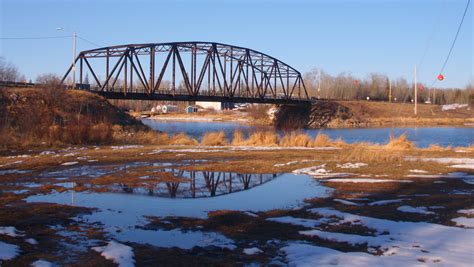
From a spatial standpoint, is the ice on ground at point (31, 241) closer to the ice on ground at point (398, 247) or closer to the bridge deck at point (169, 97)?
the ice on ground at point (398, 247)

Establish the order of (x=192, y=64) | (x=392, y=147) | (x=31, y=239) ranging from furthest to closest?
(x=192, y=64) < (x=392, y=147) < (x=31, y=239)

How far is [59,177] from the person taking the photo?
1510cm

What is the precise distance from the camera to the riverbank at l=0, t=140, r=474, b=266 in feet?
A: 23.2

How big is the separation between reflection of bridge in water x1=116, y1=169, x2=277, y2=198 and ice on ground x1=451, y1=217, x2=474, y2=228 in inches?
223

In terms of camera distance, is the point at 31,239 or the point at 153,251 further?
the point at 31,239

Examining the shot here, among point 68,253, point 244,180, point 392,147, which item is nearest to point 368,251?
point 68,253

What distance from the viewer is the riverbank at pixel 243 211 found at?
7074 millimetres

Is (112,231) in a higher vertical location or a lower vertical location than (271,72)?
lower

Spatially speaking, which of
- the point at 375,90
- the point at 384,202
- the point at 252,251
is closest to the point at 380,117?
the point at 375,90

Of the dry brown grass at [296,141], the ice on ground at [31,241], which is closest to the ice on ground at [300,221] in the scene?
the ice on ground at [31,241]

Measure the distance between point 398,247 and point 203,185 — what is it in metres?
7.42

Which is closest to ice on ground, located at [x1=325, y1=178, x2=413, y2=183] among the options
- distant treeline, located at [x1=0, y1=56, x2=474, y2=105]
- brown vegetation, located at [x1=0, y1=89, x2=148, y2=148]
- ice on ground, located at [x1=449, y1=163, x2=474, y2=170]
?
ice on ground, located at [x1=449, y1=163, x2=474, y2=170]

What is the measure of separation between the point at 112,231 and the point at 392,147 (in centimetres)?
1966

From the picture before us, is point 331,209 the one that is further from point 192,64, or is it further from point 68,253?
point 192,64
